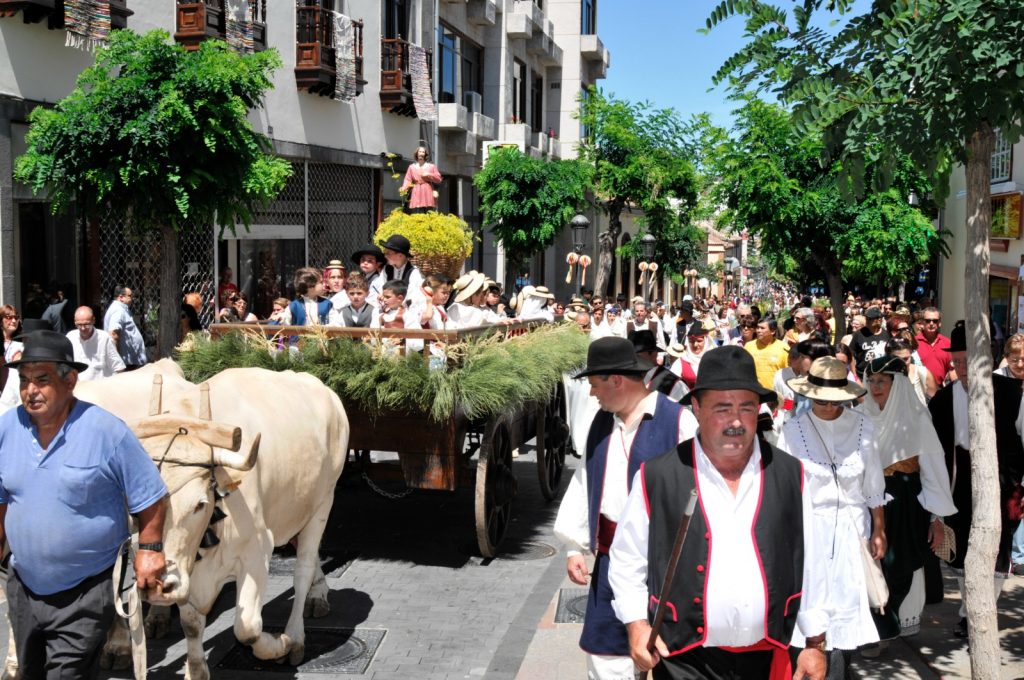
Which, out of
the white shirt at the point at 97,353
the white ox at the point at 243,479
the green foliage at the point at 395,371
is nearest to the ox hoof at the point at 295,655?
the white ox at the point at 243,479

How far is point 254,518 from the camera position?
229 inches

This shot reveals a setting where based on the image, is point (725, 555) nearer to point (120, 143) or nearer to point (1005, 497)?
point (1005, 497)

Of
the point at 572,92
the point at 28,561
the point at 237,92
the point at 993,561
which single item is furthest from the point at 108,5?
the point at 572,92

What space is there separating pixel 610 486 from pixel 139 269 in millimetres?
12073

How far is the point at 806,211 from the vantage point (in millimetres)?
16125

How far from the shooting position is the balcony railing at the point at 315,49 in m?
19.5

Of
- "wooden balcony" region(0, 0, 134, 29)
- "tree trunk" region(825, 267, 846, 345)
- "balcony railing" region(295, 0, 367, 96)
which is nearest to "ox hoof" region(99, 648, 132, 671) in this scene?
"wooden balcony" region(0, 0, 134, 29)

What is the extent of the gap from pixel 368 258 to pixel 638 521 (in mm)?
7889

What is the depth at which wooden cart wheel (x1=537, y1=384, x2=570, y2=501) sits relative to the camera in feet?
34.9

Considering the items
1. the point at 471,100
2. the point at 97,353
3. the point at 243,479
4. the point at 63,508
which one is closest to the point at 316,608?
the point at 243,479

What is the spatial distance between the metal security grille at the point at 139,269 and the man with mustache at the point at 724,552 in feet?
38.2

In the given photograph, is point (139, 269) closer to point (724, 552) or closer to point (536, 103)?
point (724, 552)

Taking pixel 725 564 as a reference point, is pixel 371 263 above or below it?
above

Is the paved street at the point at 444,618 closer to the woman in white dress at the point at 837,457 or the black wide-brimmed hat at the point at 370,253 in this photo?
the woman in white dress at the point at 837,457
